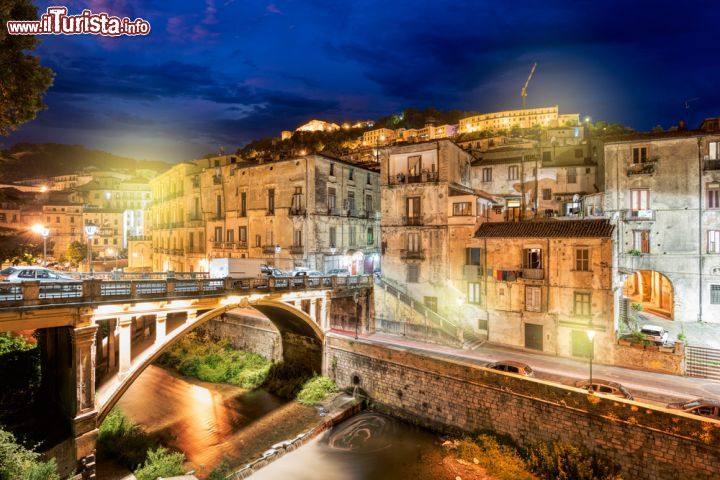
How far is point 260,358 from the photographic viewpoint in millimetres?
34906

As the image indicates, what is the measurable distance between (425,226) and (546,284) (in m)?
10.8

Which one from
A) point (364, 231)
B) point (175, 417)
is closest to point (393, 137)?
point (364, 231)

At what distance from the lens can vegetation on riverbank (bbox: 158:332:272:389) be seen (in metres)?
32.3

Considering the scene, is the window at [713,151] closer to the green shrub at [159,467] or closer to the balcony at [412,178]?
the balcony at [412,178]

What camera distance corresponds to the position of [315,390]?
28.4 metres

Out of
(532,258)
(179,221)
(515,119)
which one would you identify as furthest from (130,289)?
(515,119)

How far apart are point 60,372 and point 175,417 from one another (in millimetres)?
10414

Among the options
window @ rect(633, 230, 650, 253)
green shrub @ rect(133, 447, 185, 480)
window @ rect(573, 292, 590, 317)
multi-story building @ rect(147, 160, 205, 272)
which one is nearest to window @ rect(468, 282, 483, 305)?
window @ rect(573, 292, 590, 317)

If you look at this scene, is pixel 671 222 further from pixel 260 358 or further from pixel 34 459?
pixel 34 459

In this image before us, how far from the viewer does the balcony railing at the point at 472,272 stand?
100 feet

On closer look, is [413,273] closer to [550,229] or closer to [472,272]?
[472,272]

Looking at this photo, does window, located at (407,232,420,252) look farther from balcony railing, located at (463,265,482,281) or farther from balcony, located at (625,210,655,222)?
balcony, located at (625,210,655,222)

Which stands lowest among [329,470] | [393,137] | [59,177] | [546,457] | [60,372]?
[329,470]

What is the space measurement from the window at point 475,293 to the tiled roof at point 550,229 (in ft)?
13.1
